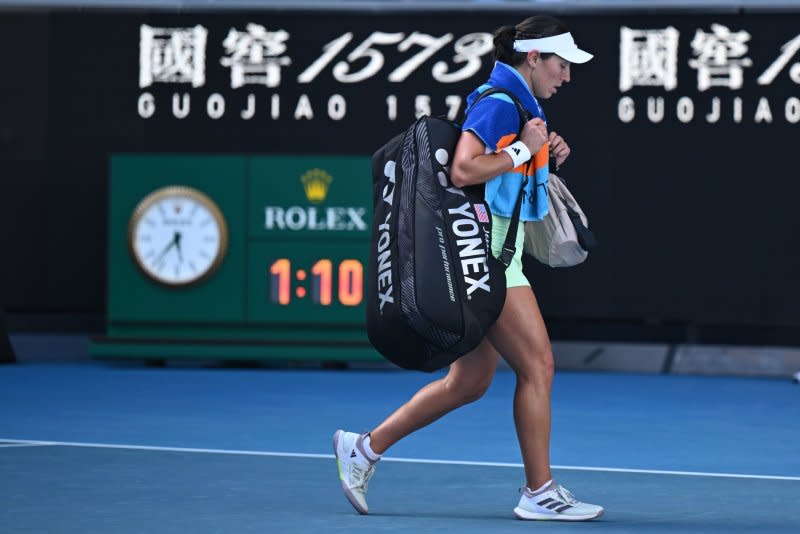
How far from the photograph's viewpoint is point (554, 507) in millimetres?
5762

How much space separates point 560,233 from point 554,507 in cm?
99

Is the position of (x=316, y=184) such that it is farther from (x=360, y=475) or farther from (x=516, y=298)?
(x=516, y=298)

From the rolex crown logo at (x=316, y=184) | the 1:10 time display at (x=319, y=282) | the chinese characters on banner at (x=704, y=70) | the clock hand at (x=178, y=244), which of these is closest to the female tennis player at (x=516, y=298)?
the 1:10 time display at (x=319, y=282)

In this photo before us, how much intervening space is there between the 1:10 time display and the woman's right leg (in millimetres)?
6862

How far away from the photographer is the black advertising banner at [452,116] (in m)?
13.0

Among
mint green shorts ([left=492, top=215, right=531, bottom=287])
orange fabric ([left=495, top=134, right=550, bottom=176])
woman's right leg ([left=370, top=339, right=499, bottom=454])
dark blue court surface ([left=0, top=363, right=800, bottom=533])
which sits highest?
orange fabric ([left=495, top=134, right=550, bottom=176])

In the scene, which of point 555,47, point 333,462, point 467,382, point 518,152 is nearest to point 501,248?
point 518,152

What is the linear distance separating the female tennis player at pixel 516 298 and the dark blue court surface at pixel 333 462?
17 cm

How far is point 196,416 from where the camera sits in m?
9.51

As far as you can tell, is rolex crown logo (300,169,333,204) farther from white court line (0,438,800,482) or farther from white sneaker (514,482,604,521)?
white sneaker (514,482,604,521)

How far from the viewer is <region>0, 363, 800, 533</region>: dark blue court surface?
5.84 metres

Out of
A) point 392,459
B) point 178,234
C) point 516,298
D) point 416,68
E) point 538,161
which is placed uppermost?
point 416,68

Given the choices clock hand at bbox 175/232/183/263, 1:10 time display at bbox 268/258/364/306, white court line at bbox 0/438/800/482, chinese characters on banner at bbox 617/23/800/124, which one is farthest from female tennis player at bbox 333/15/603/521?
chinese characters on banner at bbox 617/23/800/124

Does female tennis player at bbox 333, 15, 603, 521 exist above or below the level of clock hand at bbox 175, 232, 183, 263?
above
